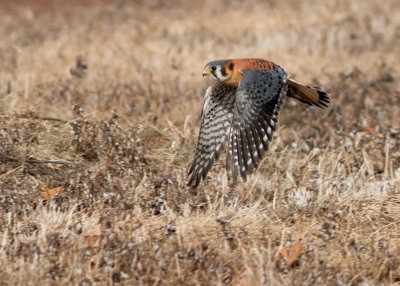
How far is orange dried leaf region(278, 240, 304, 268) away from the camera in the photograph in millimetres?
4125

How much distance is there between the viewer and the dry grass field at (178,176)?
405cm

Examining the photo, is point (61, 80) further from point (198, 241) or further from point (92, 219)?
point (198, 241)

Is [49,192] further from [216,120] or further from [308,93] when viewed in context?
[308,93]

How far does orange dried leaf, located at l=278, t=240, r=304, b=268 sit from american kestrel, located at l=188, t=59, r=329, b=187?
1018mm

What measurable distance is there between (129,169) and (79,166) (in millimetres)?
487

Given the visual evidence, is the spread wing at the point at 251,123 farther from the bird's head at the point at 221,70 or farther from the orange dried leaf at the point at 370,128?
the orange dried leaf at the point at 370,128

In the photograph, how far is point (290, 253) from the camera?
13.7 feet

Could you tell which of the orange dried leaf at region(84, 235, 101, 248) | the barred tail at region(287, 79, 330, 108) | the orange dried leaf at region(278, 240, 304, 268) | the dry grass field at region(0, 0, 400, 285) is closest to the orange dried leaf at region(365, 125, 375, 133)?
the dry grass field at region(0, 0, 400, 285)

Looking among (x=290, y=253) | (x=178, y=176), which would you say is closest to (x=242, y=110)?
(x=178, y=176)

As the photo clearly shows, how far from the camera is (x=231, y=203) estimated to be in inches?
194

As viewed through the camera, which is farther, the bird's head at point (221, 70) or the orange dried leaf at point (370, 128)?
the orange dried leaf at point (370, 128)

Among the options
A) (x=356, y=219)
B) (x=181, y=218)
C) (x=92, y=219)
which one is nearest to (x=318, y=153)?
(x=356, y=219)

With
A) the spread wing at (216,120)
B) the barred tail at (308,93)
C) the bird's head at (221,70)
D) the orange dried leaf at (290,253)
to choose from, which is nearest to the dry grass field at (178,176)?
the orange dried leaf at (290,253)

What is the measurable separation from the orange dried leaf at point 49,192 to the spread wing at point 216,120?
1.18 m
